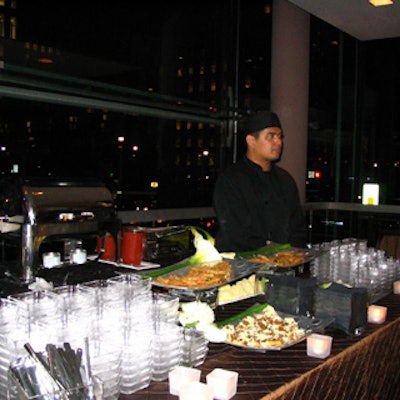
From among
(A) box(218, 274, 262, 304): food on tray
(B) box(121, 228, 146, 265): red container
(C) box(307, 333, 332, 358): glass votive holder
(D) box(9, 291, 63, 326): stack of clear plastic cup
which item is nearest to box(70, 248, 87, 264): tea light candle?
(B) box(121, 228, 146, 265): red container

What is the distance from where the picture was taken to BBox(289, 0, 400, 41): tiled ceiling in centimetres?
465

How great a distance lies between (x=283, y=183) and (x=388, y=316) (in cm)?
162

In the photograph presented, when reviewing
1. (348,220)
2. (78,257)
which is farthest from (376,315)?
(348,220)

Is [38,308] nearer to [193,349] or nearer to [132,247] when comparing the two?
[193,349]

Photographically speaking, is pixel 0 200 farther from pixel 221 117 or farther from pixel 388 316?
pixel 221 117

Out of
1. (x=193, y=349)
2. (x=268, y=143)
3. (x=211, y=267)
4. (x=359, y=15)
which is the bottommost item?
(x=193, y=349)

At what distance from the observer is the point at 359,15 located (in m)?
5.05

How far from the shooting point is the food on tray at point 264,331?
162cm

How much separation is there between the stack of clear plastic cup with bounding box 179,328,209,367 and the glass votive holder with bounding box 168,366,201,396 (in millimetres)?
101

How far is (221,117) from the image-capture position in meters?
6.09

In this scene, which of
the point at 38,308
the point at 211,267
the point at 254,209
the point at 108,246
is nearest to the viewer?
the point at 38,308

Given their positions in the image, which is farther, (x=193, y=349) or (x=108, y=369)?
(x=193, y=349)

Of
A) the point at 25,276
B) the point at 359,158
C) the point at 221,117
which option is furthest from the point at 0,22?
the point at 359,158

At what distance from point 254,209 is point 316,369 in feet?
6.33
